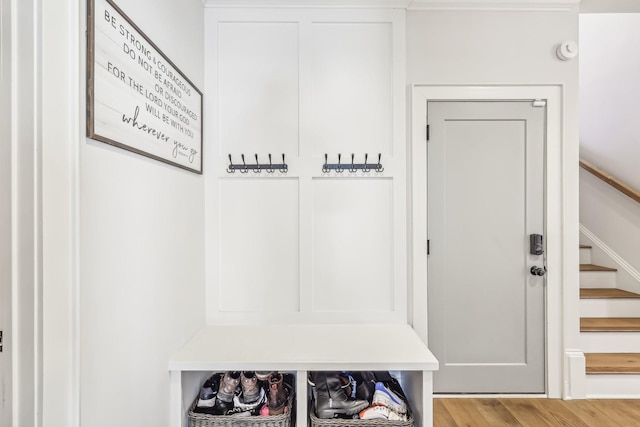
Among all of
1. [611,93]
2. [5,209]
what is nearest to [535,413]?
[5,209]

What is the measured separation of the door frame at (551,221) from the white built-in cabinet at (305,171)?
3.9 inches

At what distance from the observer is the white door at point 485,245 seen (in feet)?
6.96

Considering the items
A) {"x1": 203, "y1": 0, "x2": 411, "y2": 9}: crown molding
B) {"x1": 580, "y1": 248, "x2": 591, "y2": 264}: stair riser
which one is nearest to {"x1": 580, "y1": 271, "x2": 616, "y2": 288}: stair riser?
{"x1": 580, "y1": 248, "x2": 591, "y2": 264}: stair riser

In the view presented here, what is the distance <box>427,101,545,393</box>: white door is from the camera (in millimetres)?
2121

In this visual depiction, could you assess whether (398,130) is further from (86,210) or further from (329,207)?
(86,210)

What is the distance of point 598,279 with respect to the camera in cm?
282

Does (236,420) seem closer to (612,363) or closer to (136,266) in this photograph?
(136,266)

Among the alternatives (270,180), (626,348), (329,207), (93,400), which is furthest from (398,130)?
(626,348)

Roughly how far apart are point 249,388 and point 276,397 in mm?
142

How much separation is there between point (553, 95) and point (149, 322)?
8.50 ft

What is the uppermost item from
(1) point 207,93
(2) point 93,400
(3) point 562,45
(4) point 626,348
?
(3) point 562,45

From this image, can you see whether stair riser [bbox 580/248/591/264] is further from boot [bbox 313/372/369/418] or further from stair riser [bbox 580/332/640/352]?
boot [bbox 313/372/369/418]

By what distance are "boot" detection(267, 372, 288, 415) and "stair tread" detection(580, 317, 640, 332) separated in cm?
206

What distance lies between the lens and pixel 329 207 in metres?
2.07
